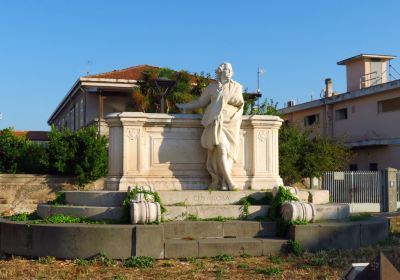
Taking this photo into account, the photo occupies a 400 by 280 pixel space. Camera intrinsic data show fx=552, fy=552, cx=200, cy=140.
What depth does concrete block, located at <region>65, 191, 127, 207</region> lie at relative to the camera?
925cm

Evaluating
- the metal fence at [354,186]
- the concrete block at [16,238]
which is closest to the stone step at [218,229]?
the concrete block at [16,238]

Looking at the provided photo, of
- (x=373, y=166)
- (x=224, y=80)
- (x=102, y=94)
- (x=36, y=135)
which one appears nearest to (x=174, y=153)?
(x=224, y=80)

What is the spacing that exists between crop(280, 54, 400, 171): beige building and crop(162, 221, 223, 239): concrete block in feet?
59.2

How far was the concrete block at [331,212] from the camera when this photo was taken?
31.8 ft

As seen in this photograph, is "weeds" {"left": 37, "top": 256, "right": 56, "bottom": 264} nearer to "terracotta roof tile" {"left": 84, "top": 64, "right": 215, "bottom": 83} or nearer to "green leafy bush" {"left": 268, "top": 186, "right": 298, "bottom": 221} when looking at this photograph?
"green leafy bush" {"left": 268, "top": 186, "right": 298, "bottom": 221}

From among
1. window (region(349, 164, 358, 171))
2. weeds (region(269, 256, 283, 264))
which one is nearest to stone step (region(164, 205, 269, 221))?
weeds (region(269, 256, 283, 264))

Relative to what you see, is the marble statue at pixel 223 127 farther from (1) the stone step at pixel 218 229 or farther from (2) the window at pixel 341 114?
(2) the window at pixel 341 114

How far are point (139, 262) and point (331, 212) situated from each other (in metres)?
3.85

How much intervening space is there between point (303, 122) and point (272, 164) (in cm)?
2518

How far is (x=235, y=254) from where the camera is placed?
8312 mm

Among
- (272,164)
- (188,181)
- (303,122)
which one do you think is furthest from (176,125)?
(303,122)

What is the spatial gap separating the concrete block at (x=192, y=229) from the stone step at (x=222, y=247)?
178 millimetres

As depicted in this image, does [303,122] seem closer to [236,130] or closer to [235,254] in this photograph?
[236,130]

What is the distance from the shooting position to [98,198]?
30.7ft
